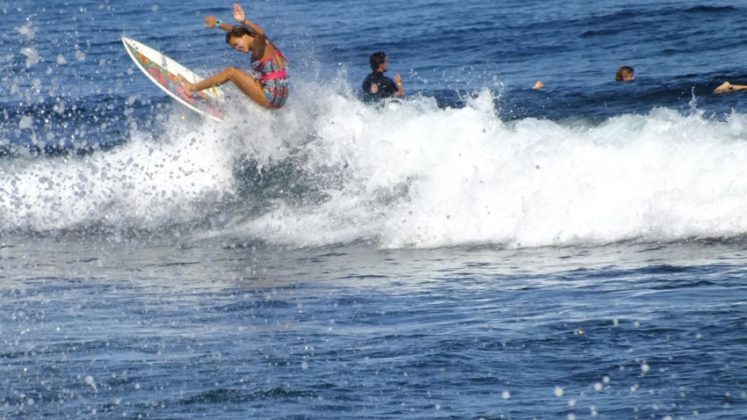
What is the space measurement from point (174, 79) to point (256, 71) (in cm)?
308

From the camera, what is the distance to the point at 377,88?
1719 centimetres

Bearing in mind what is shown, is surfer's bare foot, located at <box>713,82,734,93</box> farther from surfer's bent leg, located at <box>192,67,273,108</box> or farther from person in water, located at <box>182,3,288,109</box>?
surfer's bent leg, located at <box>192,67,273,108</box>

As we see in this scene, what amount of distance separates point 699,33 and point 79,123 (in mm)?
11034

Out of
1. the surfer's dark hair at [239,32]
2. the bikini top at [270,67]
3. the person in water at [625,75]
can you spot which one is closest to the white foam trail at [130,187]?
the bikini top at [270,67]

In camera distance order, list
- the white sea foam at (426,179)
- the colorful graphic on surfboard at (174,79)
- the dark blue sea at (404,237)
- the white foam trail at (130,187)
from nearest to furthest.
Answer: the dark blue sea at (404,237)
the white sea foam at (426,179)
the white foam trail at (130,187)
the colorful graphic on surfboard at (174,79)

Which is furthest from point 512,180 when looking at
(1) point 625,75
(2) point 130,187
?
(1) point 625,75

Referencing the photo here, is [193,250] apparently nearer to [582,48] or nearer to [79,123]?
[79,123]

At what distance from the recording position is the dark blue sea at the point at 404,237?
8.52 meters

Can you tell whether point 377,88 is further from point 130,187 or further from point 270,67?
point 130,187

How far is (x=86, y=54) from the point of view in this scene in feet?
96.4

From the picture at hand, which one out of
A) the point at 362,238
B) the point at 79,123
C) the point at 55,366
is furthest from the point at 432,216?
the point at 79,123

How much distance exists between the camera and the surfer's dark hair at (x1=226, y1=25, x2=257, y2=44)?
13844mm

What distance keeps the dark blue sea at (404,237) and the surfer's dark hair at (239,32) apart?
7.15ft

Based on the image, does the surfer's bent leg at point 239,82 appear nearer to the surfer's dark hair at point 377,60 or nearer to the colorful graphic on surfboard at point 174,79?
the colorful graphic on surfboard at point 174,79
